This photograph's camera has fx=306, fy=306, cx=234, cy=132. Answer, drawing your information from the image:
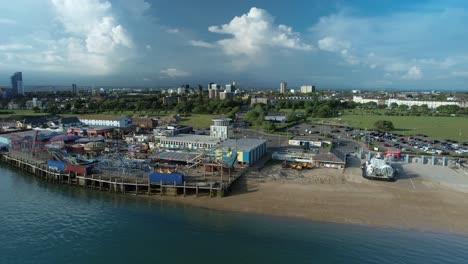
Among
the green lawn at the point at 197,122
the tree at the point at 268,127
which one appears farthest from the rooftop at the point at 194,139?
the green lawn at the point at 197,122

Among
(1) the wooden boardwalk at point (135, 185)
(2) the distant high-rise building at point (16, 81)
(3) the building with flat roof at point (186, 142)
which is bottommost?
(1) the wooden boardwalk at point (135, 185)

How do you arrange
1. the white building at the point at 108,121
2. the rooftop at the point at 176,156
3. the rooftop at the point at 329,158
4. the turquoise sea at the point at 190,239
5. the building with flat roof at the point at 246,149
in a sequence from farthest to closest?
the white building at the point at 108,121 → the rooftop at the point at 329,158 → the rooftop at the point at 176,156 → the building with flat roof at the point at 246,149 → the turquoise sea at the point at 190,239

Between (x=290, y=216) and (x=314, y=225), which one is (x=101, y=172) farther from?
(x=314, y=225)

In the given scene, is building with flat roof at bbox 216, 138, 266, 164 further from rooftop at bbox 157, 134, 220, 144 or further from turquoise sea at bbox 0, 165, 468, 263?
turquoise sea at bbox 0, 165, 468, 263

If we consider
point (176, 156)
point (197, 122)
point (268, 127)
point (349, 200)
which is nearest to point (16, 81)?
point (197, 122)

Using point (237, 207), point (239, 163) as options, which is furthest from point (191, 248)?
point (239, 163)

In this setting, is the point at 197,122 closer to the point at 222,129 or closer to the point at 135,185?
the point at 222,129

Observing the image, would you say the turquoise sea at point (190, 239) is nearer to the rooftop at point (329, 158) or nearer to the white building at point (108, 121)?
the rooftop at point (329, 158)
